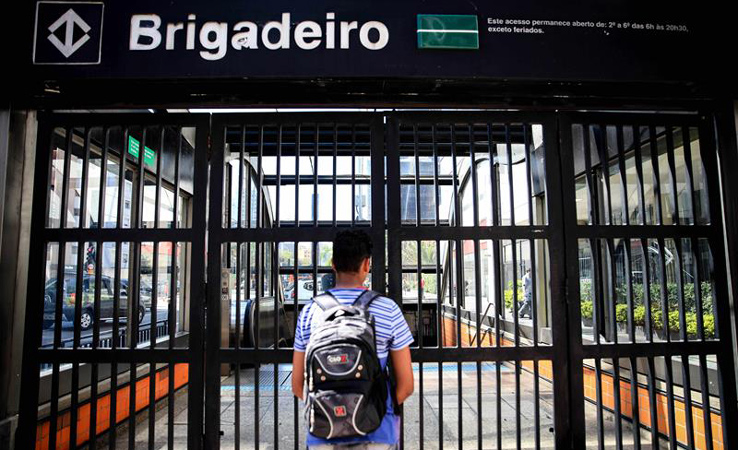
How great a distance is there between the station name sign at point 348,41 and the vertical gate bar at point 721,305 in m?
0.54

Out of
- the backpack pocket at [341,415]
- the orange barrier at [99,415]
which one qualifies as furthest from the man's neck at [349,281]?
the orange barrier at [99,415]

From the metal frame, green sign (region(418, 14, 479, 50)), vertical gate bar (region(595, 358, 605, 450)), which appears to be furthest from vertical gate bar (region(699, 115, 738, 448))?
the metal frame

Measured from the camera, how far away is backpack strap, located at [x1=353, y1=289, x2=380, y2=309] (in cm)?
200

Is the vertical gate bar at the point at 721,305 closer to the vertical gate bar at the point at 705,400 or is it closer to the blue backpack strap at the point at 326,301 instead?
the vertical gate bar at the point at 705,400

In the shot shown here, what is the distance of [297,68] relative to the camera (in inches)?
121

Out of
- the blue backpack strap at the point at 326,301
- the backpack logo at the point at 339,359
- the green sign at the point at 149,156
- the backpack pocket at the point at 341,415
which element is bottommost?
the backpack pocket at the point at 341,415

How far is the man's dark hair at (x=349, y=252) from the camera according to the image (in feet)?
6.83

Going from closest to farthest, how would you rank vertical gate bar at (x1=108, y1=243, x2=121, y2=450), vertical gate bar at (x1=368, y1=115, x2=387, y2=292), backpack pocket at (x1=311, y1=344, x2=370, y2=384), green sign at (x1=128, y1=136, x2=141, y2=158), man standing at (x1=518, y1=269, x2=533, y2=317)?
1. backpack pocket at (x1=311, y1=344, x2=370, y2=384)
2. vertical gate bar at (x1=108, y1=243, x2=121, y2=450)
3. vertical gate bar at (x1=368, y1=115, x2=387, y2=292)
4. green sign at (x1=128, y1=136, x2=141, y2=158)
5. man standing at (x1=518, y1=269, x2=533, y2=317)

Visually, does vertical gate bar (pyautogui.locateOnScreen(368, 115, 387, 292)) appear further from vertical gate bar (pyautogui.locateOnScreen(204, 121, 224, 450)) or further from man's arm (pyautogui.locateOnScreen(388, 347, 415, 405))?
man's arm (pyautogui.locateOnScreen(388, 347, 415, 405))

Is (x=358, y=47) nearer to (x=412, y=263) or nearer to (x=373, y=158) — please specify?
(x=373, y=158)

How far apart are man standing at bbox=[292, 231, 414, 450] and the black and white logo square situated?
226 cm

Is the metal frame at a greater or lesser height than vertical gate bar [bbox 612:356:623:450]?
greater

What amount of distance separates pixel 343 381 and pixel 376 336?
240mm

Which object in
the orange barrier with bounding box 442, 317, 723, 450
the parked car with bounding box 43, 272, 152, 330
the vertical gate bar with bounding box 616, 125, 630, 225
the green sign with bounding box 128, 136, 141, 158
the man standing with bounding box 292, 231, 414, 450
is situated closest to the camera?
the man standing with bounding box 292, 231, 414, 450
